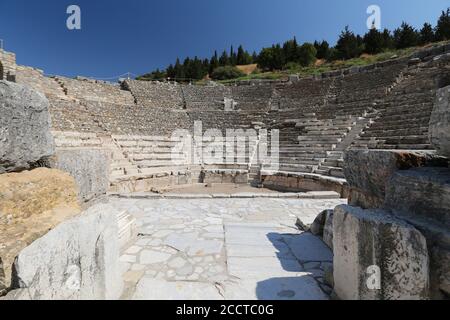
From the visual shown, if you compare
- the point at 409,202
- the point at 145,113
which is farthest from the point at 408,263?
the point at 145,113

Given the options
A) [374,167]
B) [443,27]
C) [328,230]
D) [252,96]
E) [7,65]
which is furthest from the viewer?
[443,27]

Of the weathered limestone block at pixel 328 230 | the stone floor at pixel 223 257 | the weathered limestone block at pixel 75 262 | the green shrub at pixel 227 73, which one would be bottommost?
the stone floor at pixel 223 257

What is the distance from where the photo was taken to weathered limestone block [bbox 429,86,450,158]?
150 centimetres

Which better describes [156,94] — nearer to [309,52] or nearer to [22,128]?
[22,128]

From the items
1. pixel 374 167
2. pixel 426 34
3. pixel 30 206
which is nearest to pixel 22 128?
pixel 30 206

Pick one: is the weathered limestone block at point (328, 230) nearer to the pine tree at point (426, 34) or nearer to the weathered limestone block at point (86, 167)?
the weathered limestone block at point (86, 167)

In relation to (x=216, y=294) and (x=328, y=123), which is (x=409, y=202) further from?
(x=328, y=123)

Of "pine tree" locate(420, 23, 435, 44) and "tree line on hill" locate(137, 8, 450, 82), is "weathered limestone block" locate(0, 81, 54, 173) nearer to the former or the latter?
"tree line on hill" locate(137, 8, 450, 82)

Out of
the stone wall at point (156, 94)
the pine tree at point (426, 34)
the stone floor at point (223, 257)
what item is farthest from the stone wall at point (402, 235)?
the pine tree at point (426, 34)

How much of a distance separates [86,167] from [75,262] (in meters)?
0.81

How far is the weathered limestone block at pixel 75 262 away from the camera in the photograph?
1.23 metres

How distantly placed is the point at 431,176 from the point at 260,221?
289 cm

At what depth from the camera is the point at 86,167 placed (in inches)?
79.8

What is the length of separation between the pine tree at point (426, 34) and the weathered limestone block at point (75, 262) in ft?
143
